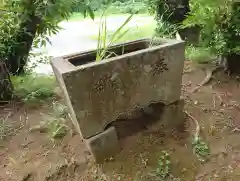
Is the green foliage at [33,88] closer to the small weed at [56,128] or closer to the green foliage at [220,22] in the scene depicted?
the small weed at [56,128]

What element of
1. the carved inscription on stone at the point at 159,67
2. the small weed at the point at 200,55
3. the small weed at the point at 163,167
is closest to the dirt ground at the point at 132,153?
the small weed at the point at 163,167

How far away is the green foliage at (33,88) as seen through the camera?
138 inches

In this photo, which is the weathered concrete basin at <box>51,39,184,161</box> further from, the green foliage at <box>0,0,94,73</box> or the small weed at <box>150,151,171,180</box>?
the green foliage at <box>0,0,94,73</box>

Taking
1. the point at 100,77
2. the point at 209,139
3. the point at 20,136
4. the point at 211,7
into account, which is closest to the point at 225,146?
the point at 209,139

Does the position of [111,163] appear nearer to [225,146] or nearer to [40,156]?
[40,156]

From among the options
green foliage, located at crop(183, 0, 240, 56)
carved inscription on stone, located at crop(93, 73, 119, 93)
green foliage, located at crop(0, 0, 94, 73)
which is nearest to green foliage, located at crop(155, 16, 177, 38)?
green foliage, located at crop(183, 0, 240, 56)

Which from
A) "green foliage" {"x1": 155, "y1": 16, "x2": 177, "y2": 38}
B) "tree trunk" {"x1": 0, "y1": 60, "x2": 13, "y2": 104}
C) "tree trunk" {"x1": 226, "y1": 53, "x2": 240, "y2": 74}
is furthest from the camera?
"green foliage" {"x1": 155, "y1": 16, "x2": 177, "y2": 38}

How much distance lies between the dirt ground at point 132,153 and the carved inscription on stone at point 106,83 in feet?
2.11

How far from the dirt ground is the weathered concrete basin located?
33cm

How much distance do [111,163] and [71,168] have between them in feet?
1.16

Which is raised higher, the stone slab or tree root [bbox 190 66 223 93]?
the stone slab

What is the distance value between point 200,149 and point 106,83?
1.10 metres

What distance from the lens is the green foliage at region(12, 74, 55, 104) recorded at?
3504 millimetres

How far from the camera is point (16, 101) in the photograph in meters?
3.48
